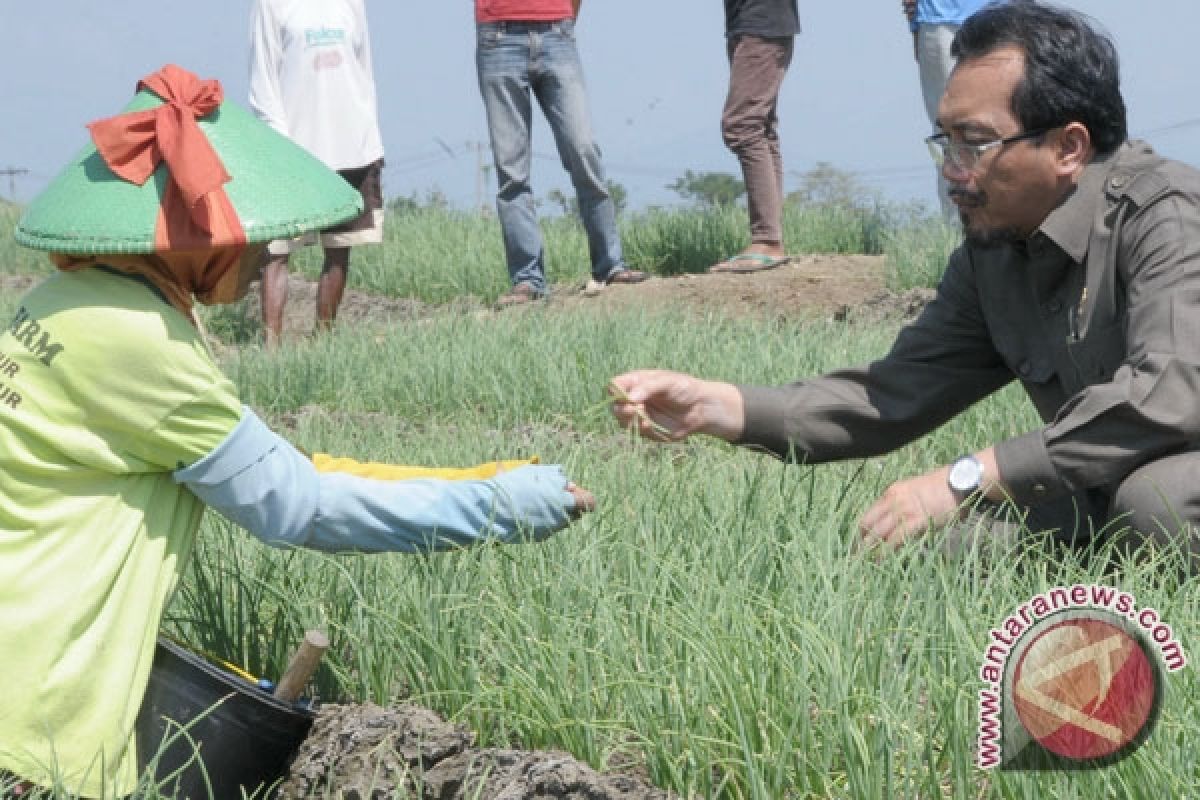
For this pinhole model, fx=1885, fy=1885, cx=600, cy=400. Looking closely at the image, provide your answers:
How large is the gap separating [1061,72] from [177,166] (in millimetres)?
1534

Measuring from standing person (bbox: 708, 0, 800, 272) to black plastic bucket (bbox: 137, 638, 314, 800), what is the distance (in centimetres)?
562

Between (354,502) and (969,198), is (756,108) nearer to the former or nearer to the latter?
(969,198)

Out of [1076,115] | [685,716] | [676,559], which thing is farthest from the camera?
[1076,115]

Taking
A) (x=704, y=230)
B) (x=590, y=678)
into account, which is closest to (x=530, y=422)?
(x=590, y=678)

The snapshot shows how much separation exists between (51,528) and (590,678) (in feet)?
2.46

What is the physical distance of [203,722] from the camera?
2.61 m

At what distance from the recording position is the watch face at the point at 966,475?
9.99ft

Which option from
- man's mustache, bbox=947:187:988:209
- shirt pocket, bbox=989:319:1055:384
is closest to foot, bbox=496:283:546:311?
shirt pocket, bbox=989:319:1055:384

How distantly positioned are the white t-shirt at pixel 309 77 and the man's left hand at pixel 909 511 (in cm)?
473

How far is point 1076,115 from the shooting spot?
3193 mm

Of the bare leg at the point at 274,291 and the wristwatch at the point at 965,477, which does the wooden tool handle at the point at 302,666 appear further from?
the bare leg at the point at 274,291

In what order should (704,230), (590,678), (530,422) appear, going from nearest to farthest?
(590,678), (530,422), (704,230)

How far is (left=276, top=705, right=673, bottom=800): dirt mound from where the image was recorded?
8.00ft

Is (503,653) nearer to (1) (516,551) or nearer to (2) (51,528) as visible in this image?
(1) (516,551)
